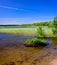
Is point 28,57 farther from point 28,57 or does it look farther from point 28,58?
point 28,58

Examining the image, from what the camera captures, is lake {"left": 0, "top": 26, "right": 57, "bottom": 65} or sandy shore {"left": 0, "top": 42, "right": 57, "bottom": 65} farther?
lake {"left": 0, "top": 26, "right": 57, "bottom": 65}

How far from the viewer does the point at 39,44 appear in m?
23.3

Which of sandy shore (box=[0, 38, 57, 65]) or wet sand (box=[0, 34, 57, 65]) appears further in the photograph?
wet sand (box=[0, 34, 57, 65])

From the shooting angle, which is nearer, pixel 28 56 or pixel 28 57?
pixel 28 57

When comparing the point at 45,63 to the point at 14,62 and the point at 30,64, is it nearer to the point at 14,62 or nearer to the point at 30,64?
the point at 30,64

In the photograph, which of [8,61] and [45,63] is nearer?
[45,63]

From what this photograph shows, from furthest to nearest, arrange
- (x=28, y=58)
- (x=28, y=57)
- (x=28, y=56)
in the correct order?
(x=28, y=56) → (x=28, y=57) → (x=28, y=58)

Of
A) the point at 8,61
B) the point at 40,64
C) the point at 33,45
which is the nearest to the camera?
the point at 40,64

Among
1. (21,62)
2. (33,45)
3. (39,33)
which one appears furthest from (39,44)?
(39,33)

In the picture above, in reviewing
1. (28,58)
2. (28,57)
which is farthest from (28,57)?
(28,58)

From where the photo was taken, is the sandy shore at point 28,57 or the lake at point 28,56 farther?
the lake at point 28,56

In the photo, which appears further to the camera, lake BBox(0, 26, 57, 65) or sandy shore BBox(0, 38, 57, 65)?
lake BBox(0, 26, 57, 65)

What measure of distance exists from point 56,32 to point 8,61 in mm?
22125

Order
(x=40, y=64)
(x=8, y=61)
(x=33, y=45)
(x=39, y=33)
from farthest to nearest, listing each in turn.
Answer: (x=39, y=33), (x=33, y=45), (x=8, y=61), (x=40, y=64)
